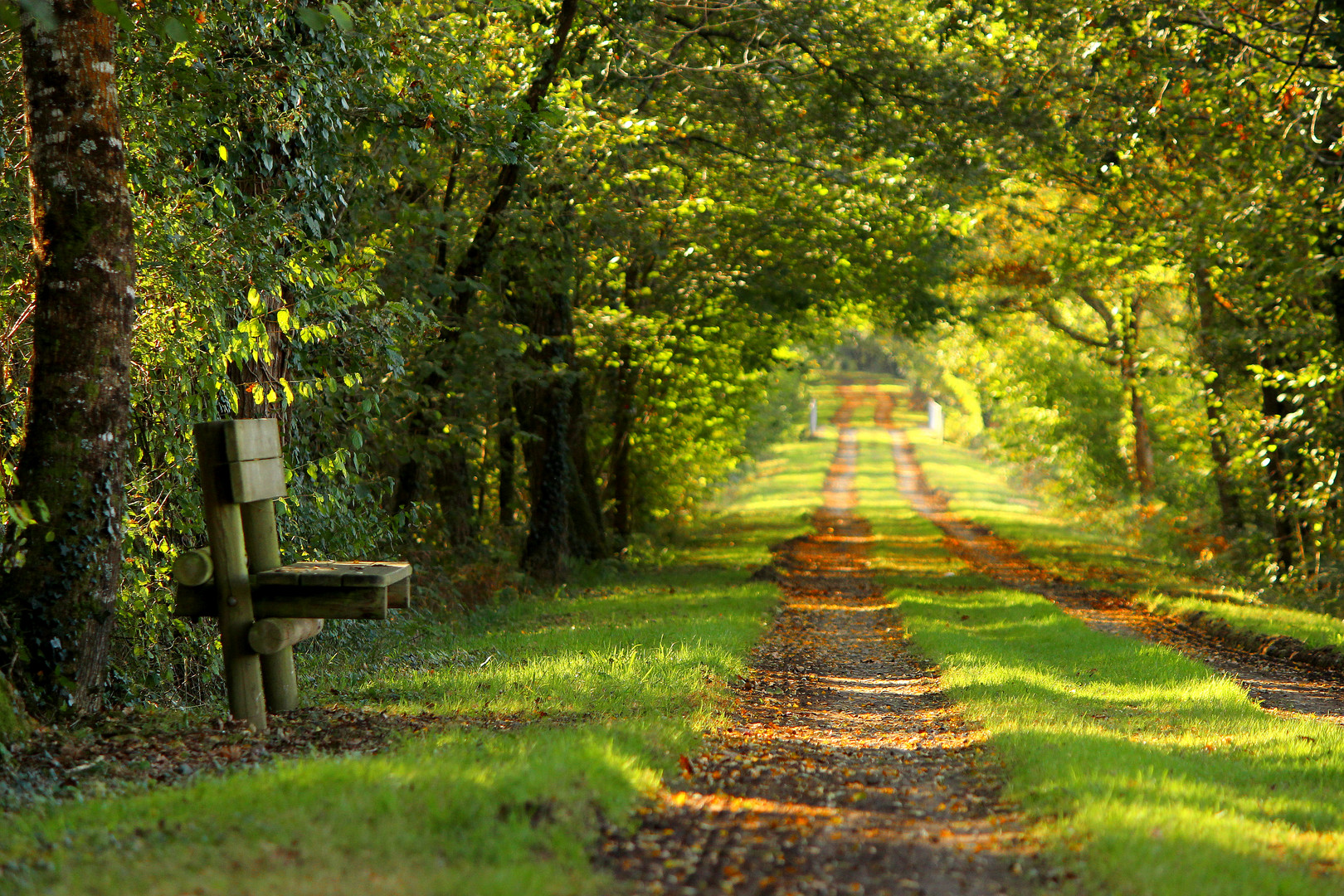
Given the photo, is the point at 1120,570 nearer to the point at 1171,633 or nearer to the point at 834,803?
the point at 1171,633

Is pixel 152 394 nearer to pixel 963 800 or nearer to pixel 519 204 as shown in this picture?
pixel 963 800

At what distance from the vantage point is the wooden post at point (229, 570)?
20.0 feet

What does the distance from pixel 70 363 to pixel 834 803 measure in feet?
15.7

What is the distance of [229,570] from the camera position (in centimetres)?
613

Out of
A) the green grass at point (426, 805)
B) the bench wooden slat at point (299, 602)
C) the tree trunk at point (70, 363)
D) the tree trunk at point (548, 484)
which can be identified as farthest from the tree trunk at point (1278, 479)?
the tree trunk at point (70, 363)

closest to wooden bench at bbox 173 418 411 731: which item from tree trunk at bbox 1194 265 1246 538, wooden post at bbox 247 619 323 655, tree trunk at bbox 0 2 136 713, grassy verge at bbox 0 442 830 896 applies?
wooden post at bbox 247 619 323 655

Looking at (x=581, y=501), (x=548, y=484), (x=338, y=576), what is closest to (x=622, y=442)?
(x=581, y=501)

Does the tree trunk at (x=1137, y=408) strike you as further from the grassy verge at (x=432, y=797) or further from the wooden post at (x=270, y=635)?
the wooden post at (x=270, y=635)

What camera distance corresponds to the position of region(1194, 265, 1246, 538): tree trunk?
653 inches

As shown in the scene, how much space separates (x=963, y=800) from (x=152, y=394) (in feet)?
18.4

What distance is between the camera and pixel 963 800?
571 cm

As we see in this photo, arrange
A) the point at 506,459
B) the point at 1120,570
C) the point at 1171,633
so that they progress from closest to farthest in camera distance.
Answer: the point at 1171,633 → the point at 506,459 → the point at 1120,570

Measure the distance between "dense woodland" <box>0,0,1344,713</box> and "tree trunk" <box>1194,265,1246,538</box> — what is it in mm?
140

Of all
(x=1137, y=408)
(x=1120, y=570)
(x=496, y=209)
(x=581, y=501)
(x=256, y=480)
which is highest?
(x=496, y=209)
